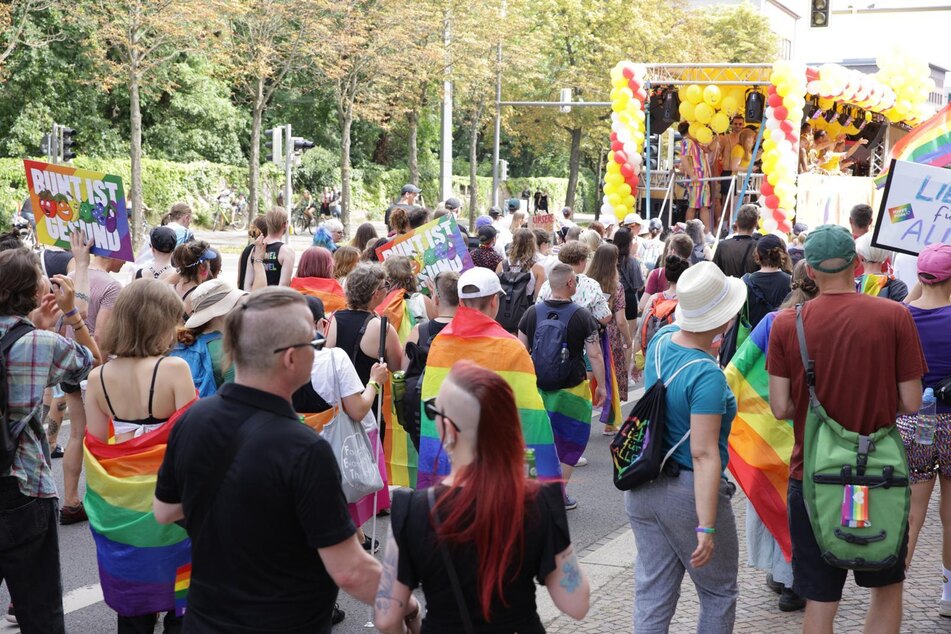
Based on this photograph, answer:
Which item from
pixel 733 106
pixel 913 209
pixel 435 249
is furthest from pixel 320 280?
pixel 733 106

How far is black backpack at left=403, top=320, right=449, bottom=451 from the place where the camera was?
18.6ft

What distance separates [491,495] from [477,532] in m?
0.09

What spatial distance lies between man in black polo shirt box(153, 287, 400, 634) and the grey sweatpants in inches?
56.5

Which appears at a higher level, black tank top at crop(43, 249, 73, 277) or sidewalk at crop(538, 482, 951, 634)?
black tank top at crop(43, 249, 73, 277)

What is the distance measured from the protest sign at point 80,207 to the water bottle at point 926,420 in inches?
171

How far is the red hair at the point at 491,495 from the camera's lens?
2605 mm

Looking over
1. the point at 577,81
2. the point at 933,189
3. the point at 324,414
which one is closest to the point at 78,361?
the point at 324,414

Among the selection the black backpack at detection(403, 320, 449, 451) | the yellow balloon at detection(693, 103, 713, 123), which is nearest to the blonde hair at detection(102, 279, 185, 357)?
the black backpack at detection(403, 320, 449, 451)

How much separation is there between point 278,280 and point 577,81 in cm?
3876

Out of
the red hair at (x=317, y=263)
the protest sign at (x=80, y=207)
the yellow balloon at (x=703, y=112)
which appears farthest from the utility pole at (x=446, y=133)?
the protest sign at (x=80, y=207)

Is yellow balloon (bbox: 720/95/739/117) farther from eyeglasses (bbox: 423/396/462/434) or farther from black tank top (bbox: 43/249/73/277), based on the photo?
eyeglasses (bbox: 423/396/462/434)

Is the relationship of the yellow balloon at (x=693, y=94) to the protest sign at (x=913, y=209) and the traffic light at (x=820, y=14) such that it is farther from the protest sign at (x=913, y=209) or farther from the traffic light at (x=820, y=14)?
the protest sign at (x=913, y=209)

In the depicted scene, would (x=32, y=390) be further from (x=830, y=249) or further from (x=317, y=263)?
(x=317, y=263)

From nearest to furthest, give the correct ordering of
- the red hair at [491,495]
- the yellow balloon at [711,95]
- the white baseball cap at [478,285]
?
the red hair at [491,495] → the white baseball cap at [478,285] → the yellow balloon at [711,95]
